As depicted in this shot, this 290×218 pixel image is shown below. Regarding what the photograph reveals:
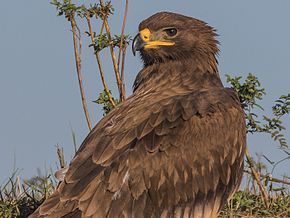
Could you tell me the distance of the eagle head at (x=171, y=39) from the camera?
1105cm

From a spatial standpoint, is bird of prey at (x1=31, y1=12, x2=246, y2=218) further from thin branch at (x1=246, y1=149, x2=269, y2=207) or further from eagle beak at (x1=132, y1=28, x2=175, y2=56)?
thin branch at (x1=246, y1=149, x2=269, y2=207)

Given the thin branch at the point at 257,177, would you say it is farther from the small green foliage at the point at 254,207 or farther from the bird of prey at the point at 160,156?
the bird of prey at the point at 160,156

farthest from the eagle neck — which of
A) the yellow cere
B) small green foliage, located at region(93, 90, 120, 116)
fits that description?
small green foliage, located at region(93, 90, 120, 116)

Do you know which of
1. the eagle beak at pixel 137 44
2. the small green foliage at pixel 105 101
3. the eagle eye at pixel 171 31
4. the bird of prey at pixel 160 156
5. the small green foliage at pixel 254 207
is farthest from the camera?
the small green foliage at pixel 105 101

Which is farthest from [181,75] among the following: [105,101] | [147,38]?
[105,101]

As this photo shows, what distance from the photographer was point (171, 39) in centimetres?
1115

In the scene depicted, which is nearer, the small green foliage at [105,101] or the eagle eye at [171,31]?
the eagle eye at [171,31]

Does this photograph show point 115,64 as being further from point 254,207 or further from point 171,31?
point 254,207

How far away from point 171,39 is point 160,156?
5.37 feet

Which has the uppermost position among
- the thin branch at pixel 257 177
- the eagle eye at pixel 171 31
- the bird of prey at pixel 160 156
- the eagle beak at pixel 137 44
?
the eagle eye at pixel 171 31

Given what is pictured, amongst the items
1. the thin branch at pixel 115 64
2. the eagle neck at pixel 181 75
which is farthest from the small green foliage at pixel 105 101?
the eagle neck at pixel 181 75

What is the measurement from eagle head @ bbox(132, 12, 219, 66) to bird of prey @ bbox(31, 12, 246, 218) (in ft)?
0.07

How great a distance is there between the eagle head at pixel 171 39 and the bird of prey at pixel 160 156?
0.02m

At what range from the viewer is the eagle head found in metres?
11.1
